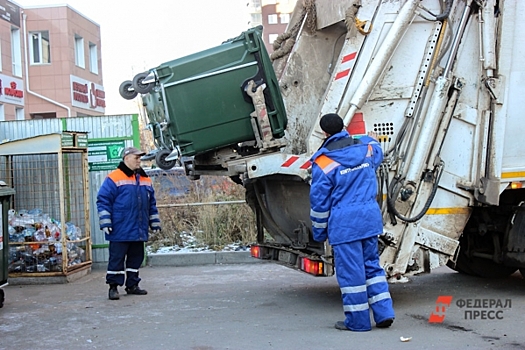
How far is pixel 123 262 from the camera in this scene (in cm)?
→ 733

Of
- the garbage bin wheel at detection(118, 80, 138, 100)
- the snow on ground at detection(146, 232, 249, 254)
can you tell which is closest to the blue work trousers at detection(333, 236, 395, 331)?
the garbage bin wheel at detection(118, 80, 138, 100)

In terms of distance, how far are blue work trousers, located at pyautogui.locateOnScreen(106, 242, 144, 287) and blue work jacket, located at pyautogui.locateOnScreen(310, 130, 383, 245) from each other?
2743 mm

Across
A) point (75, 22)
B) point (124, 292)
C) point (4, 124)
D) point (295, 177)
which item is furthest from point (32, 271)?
point (75, 22)

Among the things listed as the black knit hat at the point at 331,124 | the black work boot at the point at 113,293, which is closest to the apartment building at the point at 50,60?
the black work boot at the point at 113,293

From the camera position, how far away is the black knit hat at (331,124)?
534 centimetres

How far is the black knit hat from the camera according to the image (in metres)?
5.34

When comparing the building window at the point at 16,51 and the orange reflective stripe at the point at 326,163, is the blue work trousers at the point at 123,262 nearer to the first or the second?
the orange reflective stripe at the point at 326,163

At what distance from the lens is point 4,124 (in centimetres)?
984

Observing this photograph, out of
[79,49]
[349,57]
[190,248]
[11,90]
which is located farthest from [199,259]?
[79,49]

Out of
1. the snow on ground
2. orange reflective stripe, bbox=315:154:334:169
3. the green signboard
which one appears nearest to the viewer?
orange reflective stripe, bbox=315:154:334:169

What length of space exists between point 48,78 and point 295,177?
2051 centimetres

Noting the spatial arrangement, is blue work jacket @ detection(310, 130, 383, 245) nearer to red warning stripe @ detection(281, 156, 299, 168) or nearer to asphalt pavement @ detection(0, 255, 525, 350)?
red warning stripe @ detection(281, 156, 299, 168)

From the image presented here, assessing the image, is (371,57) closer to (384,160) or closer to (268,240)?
(384,160)

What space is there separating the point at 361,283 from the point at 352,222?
45cm
